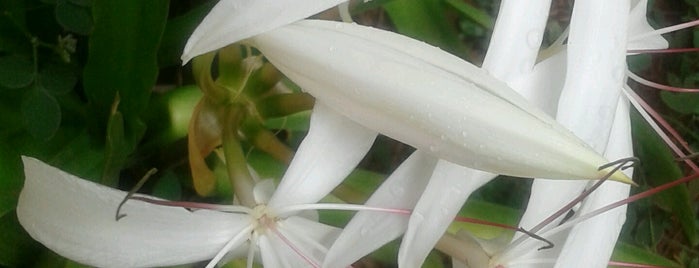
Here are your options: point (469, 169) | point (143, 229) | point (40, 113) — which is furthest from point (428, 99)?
point (40, 113)

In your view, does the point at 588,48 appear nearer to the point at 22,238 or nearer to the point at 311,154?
the point at 311,154

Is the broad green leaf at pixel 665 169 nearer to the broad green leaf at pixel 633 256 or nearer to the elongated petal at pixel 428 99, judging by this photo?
the broad green leaf at pixel 633 256

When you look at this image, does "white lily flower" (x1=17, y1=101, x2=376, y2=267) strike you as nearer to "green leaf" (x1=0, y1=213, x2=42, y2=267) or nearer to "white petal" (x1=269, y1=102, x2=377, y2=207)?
"white petal" (x1=269, y1=102, x2=377, y2=207)

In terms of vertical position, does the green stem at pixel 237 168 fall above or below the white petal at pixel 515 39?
below

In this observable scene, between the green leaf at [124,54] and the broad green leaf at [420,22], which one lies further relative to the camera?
the broad green leaf at [420,22]

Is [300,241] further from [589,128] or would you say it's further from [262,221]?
[589,128]

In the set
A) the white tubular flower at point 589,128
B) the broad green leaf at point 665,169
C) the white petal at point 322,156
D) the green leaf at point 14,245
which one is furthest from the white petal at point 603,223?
the green leaf at point 14,245

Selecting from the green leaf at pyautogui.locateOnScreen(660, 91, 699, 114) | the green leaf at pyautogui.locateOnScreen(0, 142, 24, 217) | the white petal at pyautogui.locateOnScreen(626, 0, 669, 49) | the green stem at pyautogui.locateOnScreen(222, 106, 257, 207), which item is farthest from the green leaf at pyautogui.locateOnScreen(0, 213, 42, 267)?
the green leaf at pyautogui.locateOnScreen(660, 91, 699, 114)
